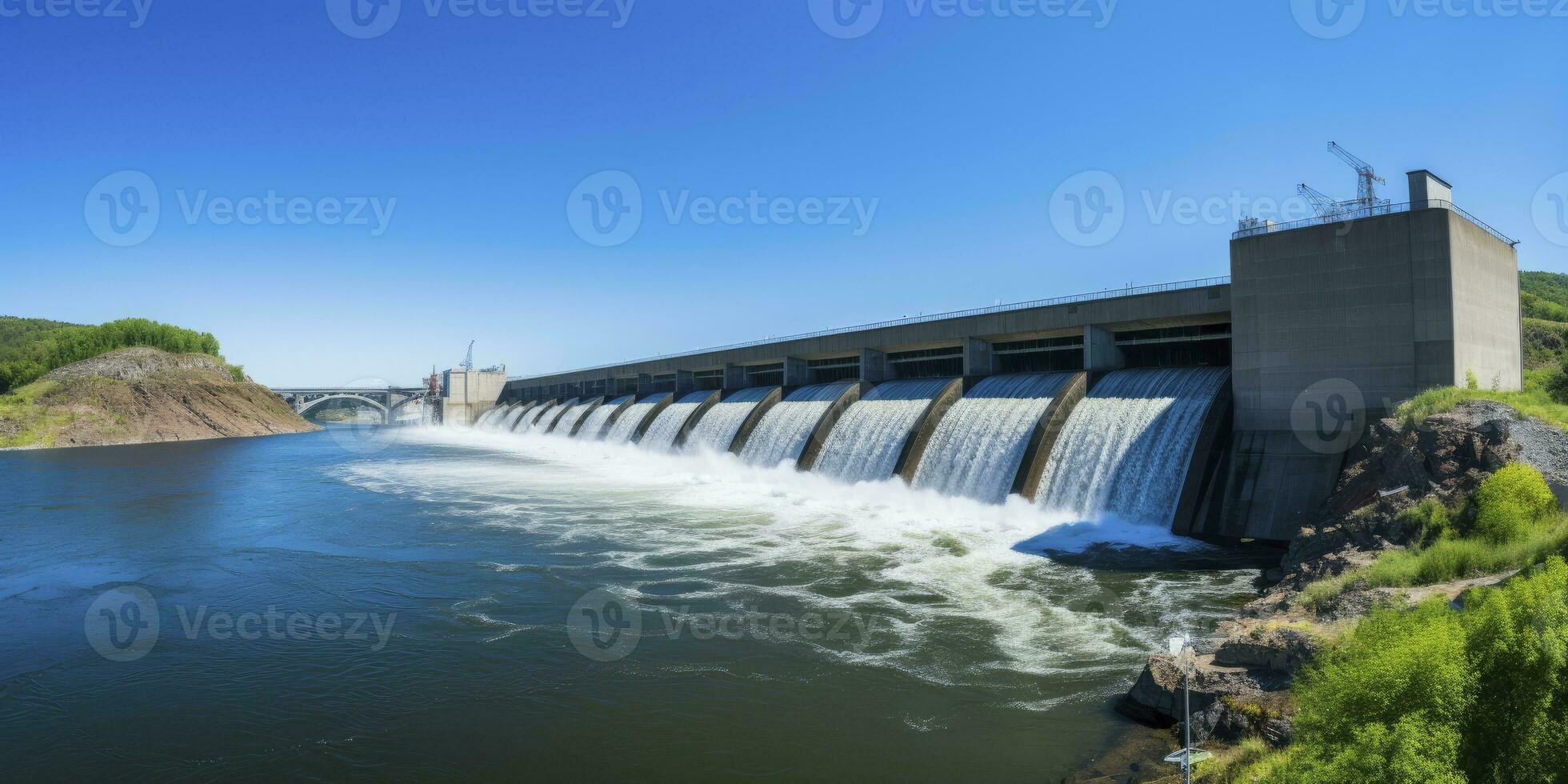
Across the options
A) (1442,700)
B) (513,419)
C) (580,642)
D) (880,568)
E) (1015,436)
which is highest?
(513,419)

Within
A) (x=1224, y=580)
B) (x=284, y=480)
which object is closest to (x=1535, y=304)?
(x=1224, y=580)

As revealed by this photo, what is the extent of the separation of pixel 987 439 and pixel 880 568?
28.5 ft

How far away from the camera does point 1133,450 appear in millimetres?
19906

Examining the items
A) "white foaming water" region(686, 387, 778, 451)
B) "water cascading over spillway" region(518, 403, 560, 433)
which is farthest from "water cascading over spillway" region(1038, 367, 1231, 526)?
"water cascading over spillway" region(518, 403, 560, 433)

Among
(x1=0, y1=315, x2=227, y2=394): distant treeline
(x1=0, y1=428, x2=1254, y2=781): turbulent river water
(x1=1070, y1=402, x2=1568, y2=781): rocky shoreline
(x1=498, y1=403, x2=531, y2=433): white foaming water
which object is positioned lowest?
(x1=0, y1=428, x2=1254, y2=781): turbulent river water

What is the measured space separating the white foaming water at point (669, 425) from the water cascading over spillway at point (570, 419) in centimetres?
1261

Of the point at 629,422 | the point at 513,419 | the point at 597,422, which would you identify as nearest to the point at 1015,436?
the point at 629,422

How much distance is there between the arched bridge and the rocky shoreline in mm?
109030

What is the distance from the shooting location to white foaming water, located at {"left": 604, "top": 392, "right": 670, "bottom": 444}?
4584 cm

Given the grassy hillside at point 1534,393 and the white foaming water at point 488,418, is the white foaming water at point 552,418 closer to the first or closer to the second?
the white foaming water at point 488,418

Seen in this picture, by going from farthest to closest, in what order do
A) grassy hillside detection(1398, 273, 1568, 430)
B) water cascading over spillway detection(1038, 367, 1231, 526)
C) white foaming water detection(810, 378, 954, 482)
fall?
white foaming water detection(810, 378, 954, 482) → water cascading over spillway detection(1038, 367, 1231, 526) → grassy hillside detection(1398, 273, 1568, 430)

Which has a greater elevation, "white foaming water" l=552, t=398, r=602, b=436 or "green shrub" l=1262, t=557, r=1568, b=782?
"white foaming water" l=552, t=398, r=602, b=436

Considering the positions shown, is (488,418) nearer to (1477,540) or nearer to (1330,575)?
(1330,575)

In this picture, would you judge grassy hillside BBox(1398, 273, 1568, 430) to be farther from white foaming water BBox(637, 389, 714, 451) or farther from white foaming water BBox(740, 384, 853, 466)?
white foaming water BBox(637, 389, 714, 451)
